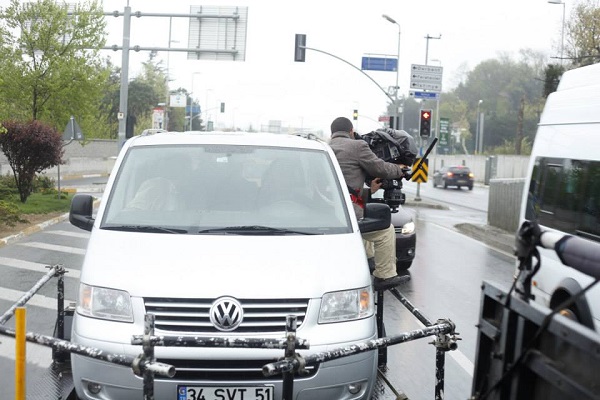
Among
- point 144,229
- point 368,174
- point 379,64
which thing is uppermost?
point 379,64

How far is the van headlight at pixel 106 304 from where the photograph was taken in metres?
4.73

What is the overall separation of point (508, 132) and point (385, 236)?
10739 cm

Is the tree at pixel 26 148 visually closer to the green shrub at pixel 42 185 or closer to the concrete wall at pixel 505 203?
the green shrub at pixel 42 185

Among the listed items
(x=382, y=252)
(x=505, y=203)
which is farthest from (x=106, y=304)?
(x=505, y=203)

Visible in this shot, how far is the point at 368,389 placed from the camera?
4.95 m

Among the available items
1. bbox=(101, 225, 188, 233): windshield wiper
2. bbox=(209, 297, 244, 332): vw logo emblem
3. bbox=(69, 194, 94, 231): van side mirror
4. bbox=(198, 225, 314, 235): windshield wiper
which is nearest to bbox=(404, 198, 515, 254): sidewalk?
bbox=(198, 225, 314, 235): windshield wiper

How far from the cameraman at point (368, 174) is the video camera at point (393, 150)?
0.28 metres

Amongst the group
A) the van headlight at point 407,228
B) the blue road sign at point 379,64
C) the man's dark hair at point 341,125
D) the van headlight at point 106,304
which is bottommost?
the van headlight at point 407,228

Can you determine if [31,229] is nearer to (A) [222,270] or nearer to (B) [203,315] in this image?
(A) [222,270]

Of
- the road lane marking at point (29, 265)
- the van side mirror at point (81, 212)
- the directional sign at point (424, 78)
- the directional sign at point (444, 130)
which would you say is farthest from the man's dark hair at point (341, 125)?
the directional sign at point (444, 130)

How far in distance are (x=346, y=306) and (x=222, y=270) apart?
75 centimetres

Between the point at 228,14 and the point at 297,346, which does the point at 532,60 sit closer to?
the point at 228,14

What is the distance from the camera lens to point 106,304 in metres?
4.80

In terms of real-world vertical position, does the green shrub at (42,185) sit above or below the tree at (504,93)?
below
